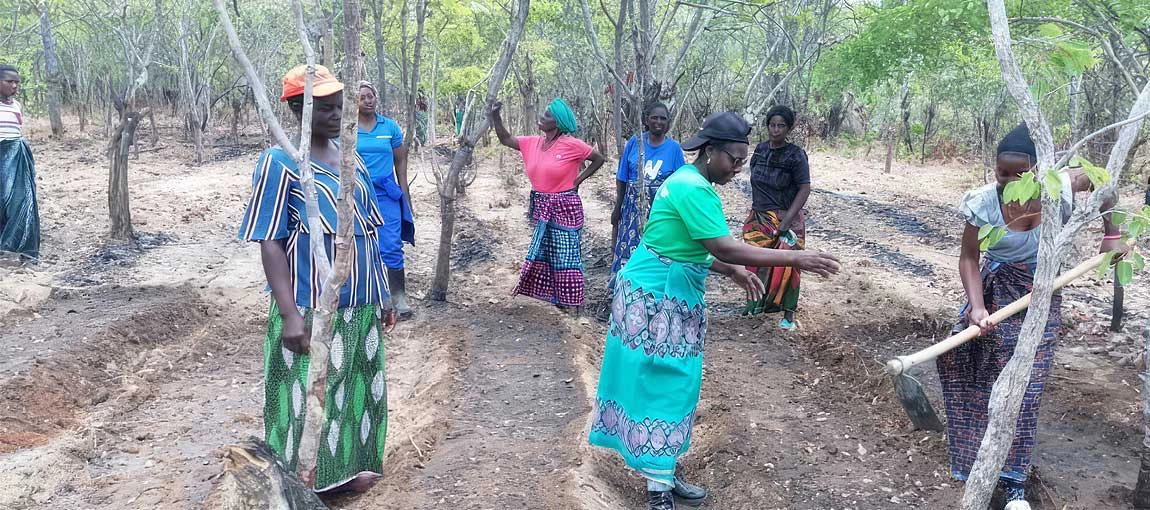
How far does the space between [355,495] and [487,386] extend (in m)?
1.59

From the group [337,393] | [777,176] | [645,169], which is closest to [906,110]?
[777,176]

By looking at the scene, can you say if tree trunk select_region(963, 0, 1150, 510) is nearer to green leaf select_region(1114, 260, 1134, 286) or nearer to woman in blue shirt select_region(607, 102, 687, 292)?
green leaf select_region(1114, 260, 1134, 286)

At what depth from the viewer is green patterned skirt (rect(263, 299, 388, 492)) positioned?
9.61 feet

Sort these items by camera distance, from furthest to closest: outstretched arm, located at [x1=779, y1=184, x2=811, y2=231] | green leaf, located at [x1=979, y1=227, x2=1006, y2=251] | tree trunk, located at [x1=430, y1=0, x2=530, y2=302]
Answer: outstretched arm, located at [x1=779, y1=184, x2=811, y2=231], tree trunk, located at [x1=430, y1=0, x2=530, y2=302], green leaf, located at [x1=979, y1=227, x2=1006, y2=251]

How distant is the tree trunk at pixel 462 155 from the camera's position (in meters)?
5.50

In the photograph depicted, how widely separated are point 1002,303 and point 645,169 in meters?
2.97

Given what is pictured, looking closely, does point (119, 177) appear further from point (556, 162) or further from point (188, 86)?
point (188, 86)

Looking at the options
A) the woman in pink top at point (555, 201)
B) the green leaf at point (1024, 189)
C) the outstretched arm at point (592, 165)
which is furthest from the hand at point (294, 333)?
the outstretched arm at point (592, 165)

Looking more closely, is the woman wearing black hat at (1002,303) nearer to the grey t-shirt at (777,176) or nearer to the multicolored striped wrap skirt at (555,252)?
the grey t-shirt at (777,176)

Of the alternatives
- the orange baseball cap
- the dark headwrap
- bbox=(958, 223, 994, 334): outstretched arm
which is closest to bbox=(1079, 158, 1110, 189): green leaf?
the dark headwrap

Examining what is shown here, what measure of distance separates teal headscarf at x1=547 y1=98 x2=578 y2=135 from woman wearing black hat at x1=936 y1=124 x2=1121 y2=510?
9.96 ft

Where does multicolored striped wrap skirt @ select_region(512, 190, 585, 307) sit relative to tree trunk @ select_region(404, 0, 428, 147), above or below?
below

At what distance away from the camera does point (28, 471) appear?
11.6 feet

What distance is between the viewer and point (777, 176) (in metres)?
5.79
